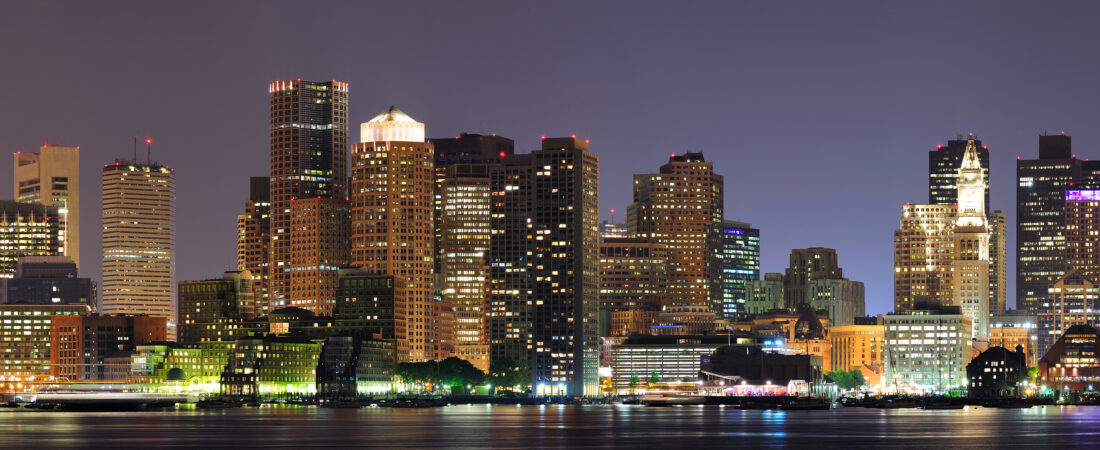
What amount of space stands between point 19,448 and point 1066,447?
11542 centimetres

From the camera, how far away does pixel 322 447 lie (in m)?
194

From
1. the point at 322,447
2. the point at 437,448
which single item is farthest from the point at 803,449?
the point at 322,447

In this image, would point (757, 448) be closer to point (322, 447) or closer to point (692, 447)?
point (692, 447)

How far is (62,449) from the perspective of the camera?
7579 inches

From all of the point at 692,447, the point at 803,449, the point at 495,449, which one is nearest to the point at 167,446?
the point at 495,449

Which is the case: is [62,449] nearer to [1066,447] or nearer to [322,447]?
[322,447]

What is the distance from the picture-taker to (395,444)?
198750 mm

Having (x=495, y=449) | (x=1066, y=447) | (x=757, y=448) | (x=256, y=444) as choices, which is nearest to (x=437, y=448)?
(x=495, y=449)

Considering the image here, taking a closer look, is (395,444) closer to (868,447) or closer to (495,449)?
(495,449)

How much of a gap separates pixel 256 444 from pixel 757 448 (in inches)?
2226

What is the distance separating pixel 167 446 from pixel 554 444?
44056 mm

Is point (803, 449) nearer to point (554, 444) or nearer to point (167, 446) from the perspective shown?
point (554, 444)

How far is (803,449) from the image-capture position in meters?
194

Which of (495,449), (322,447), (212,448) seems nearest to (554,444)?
(495,449)
